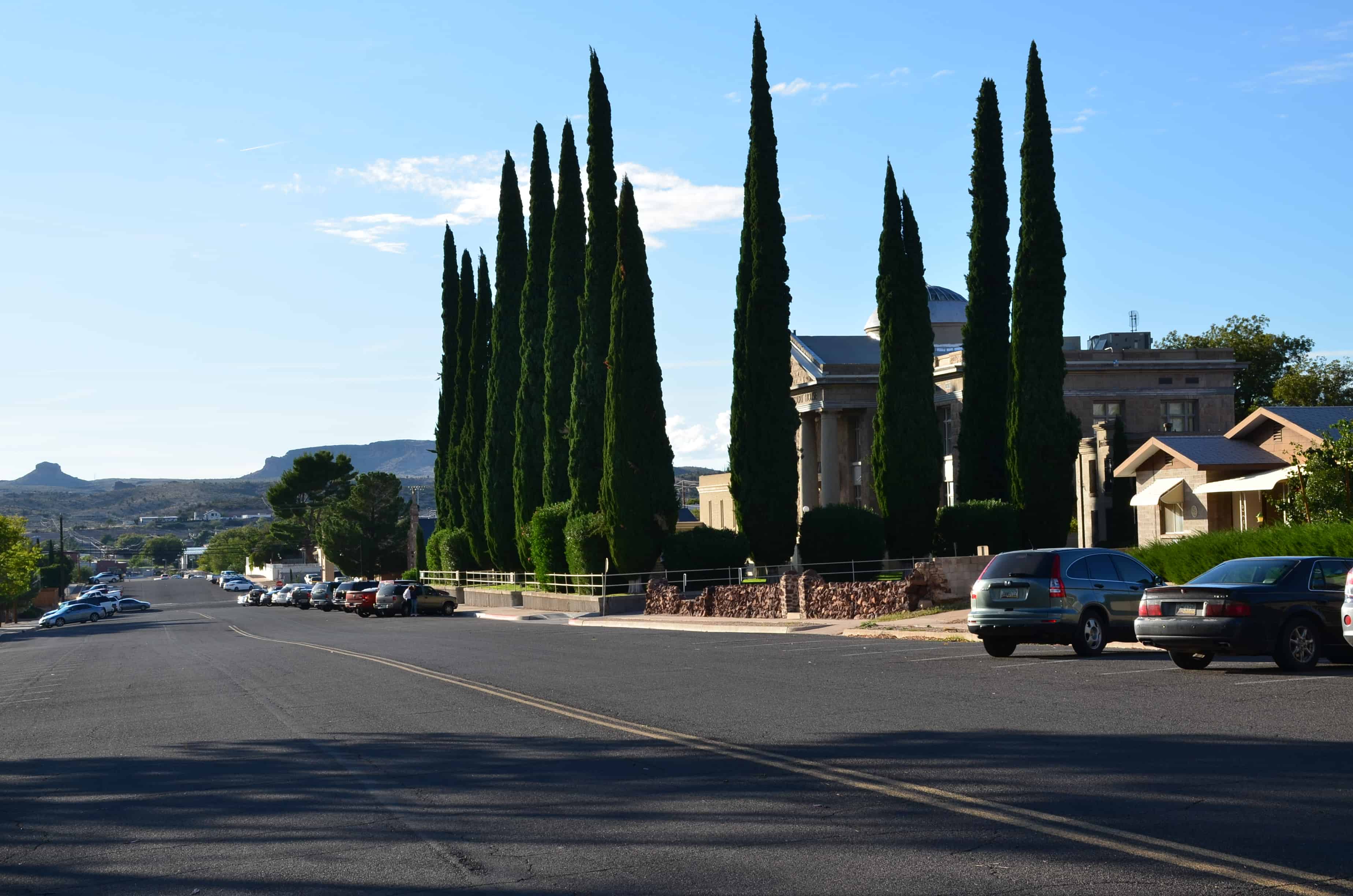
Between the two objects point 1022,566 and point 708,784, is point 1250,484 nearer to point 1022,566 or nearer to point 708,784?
point 1022,566

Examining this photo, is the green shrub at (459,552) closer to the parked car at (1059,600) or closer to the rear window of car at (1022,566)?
the rear window of car at (1022,566)

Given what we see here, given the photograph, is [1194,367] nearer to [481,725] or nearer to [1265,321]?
[1265,321]

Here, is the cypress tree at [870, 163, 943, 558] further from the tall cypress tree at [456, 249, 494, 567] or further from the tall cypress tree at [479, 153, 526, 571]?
the tall cypress tree at [456, 249, 494, 567]

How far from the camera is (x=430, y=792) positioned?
32.4 feet

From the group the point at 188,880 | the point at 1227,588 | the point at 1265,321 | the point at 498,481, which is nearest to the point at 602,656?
the point at 1227,588

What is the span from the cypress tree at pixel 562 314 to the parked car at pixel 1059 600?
3645cm

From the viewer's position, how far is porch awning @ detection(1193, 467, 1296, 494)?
1415 inches

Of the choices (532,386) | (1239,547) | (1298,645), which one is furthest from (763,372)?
(1298,645)

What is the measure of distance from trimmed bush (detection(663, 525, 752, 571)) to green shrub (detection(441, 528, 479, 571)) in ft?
87.8

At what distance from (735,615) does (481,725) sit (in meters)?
24.5

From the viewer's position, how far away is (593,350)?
51156 mm

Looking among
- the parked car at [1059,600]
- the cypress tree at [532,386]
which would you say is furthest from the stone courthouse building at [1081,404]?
the parked car at [1059,600]

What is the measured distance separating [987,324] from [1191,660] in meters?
30.8

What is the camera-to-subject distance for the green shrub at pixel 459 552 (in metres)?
71.1
